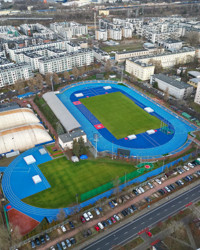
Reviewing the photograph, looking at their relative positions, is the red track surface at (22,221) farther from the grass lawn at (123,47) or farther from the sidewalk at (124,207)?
the grass lawn at (123,47)

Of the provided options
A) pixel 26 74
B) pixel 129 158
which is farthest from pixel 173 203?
pixel 26 74

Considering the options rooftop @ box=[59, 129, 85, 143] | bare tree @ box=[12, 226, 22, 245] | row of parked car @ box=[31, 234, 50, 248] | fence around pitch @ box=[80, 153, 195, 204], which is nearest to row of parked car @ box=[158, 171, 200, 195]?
fence around pitch @ box=[80, 153, 195, 204]

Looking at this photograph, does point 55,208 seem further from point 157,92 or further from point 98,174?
point 157,92

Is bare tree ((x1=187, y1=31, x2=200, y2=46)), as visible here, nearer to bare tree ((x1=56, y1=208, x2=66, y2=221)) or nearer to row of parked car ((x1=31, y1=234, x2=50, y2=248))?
bare tree ((x1=56, y1=208, x2=66, y2=221))

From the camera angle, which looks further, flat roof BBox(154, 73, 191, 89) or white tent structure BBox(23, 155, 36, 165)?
flat roof BBox(154, 73, 191, 89)

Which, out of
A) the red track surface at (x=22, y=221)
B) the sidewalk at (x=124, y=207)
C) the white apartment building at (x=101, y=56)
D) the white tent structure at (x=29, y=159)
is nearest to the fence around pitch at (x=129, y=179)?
the sidewalk at (x=124, y=207)

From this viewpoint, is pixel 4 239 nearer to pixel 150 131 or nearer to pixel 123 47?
pixel 150 131
